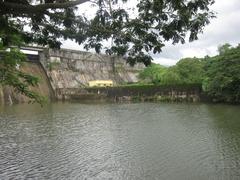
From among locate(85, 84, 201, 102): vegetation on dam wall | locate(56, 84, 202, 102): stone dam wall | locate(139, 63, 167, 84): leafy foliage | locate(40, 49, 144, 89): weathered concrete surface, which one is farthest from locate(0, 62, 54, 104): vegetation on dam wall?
locate(139, 63, 167, 84): leafy foliage

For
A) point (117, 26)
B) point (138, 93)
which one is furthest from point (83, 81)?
point (117, 26)

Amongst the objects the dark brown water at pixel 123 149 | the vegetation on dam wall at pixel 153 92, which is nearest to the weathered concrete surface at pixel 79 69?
the vegetation on dam wall at pixel 153 92

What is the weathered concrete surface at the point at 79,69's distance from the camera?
57438mm

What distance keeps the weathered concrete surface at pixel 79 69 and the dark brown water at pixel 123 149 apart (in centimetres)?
3144

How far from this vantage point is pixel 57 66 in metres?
58.9

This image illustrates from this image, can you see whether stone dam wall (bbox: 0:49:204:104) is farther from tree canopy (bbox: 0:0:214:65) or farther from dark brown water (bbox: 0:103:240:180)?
tree canopy (bbox: 0:0:214:65)

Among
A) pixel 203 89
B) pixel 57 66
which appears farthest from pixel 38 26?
pixel 57 66

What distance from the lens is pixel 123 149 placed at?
16.8 meters

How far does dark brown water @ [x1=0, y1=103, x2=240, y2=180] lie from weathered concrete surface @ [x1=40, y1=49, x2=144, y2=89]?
103 ft

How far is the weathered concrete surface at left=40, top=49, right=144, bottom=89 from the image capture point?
57.4 m

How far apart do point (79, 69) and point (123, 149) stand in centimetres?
4771

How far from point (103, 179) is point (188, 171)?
9.17ft

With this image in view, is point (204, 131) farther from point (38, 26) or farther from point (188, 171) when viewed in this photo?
point (38, 26)

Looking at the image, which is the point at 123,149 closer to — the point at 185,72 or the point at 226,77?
the point at 226,77
